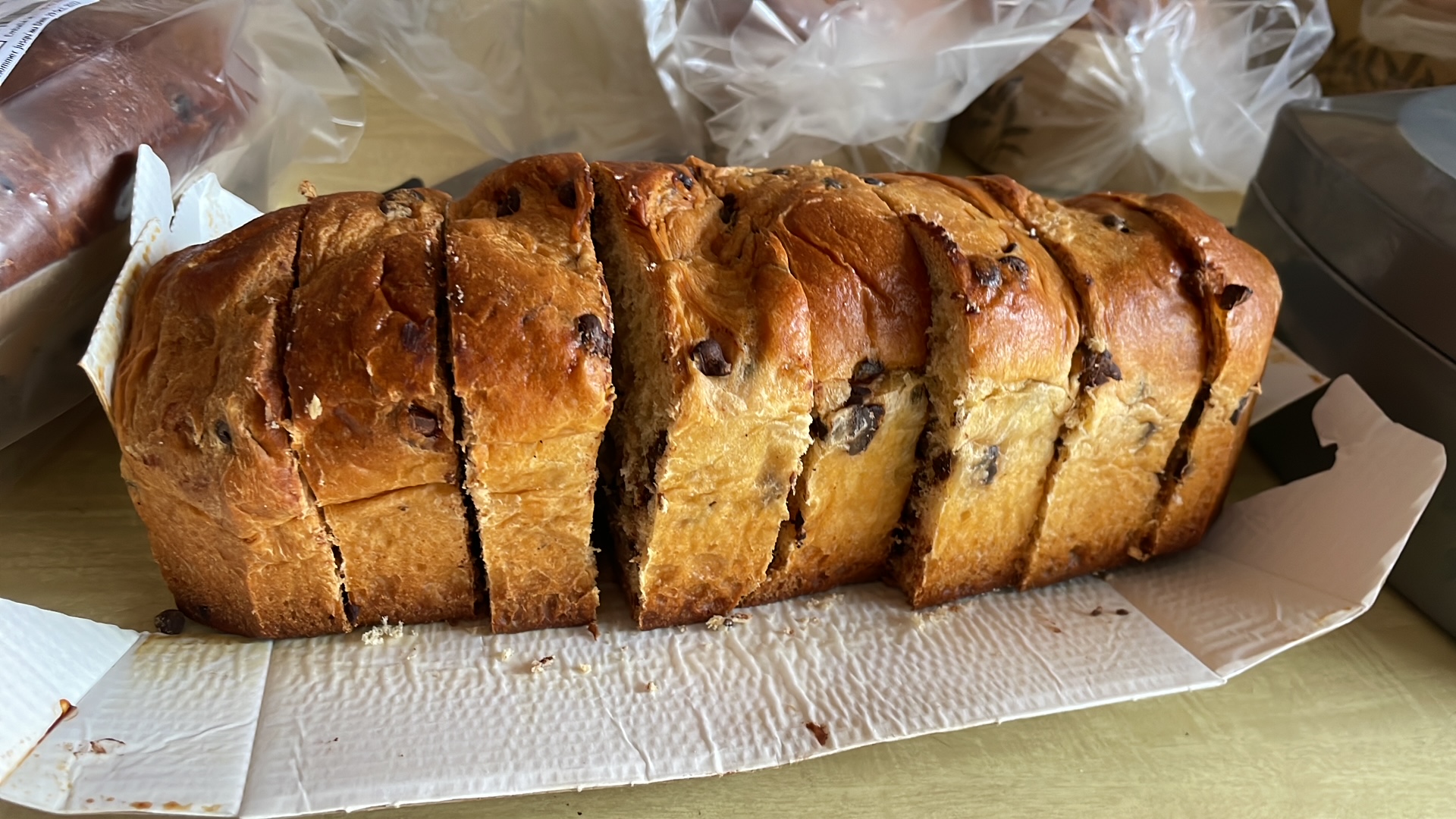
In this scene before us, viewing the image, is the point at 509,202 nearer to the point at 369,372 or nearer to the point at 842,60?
the point at 369,372

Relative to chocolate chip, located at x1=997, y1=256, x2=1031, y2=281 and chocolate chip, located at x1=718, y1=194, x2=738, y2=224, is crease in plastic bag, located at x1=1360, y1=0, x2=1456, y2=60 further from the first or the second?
chocolate chip, located at x1=718, y1=194, x2=738, y2=224

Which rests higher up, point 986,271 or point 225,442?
point 986,271

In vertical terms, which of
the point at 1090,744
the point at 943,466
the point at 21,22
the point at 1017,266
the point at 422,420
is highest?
the point at 21,22

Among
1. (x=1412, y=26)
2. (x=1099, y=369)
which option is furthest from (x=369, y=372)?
(x=1412, y=26)

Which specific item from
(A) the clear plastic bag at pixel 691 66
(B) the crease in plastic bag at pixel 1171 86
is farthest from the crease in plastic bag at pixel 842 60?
(B) the crease in plastic bag at pixel 1171 86

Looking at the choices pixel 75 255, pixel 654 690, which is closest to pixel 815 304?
pixel 654 690

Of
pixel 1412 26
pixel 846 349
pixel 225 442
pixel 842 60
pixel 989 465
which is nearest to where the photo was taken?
pixel 225 442

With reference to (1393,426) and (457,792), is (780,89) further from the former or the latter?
(457,792)
